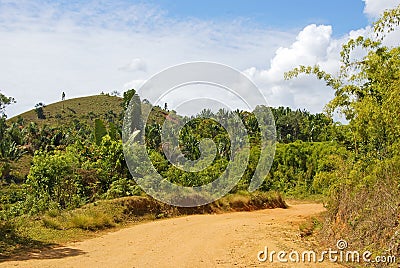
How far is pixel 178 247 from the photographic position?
10070mm

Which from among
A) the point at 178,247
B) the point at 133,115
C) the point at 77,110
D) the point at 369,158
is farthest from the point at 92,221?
the point at 77,110

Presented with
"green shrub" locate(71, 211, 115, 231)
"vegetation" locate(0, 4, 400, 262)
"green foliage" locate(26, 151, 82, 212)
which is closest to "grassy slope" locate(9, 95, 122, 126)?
"vegetation" locate(0, 4, 400, 262)

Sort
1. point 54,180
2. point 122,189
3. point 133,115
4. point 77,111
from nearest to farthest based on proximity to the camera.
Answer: point 54,180 → point 122,189 → point 133,115 → point 77,111

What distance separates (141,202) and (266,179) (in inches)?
651

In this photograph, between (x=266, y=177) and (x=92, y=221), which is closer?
(x=92, y=221)

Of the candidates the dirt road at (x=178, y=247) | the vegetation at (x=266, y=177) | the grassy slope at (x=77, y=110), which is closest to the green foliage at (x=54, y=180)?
the vegetation at (x=266, y=177)

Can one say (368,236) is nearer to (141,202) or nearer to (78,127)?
(141,202)

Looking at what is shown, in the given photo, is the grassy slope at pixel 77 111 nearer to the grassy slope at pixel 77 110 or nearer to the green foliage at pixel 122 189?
the grassy slope at pixel 77 110

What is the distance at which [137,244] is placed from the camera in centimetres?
1049

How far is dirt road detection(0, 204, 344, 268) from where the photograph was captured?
8312 mm

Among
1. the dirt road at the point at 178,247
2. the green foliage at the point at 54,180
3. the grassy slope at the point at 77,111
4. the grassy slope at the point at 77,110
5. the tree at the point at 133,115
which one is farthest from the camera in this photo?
the grassy slope at the point at 77,110

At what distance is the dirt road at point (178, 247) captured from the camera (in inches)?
327

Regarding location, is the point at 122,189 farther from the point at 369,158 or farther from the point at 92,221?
the point at 369,158

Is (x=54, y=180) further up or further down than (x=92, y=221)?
further up
